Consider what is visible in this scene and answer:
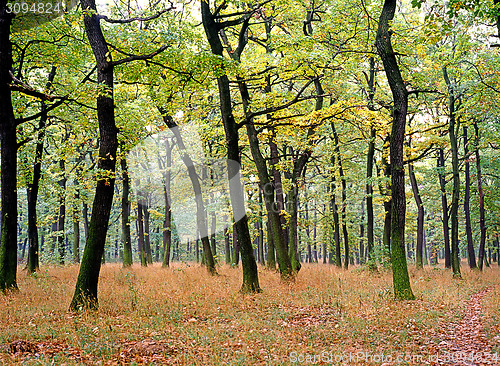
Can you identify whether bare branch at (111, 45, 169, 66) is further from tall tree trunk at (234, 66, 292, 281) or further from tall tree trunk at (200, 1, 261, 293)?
tall tree trunk at (234, 66, 292, 281)

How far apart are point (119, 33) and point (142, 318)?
7914 millimetres

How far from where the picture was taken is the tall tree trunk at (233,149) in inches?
450

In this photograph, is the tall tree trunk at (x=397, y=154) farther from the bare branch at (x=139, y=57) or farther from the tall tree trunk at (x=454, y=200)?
the tall tree trunk at (x=454, y=200)

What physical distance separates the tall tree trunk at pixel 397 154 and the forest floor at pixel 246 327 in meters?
1.09

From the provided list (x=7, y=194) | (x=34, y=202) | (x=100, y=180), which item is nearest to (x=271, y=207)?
(x=100, y=180)

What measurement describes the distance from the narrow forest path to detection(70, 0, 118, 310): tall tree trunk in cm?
808

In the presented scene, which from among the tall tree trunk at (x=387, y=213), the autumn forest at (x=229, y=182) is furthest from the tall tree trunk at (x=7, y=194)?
the tall tree trunk at (x=387, y=213)

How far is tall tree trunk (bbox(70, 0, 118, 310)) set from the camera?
8883mm

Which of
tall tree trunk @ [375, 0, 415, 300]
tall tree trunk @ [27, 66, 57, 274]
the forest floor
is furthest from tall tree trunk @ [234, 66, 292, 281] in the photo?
tall tree trunk @ [27, 66, 57, 274]

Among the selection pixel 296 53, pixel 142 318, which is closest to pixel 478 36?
pixel 296 53

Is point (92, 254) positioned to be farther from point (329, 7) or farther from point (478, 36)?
point (478, 36)

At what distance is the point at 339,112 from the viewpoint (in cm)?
1240

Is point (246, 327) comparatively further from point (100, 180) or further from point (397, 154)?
point (397, 154)

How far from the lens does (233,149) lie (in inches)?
470
